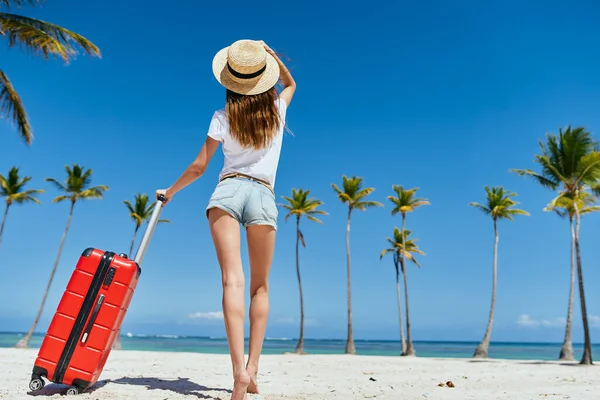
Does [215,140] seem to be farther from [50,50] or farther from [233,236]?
[50,50]

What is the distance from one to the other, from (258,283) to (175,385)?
1309 millimetres

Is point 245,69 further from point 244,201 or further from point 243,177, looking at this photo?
point 244,201

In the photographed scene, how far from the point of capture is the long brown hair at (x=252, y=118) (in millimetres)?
3295

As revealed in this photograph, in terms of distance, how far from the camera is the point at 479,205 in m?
28.7

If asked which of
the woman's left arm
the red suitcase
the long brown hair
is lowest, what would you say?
the red suitcase

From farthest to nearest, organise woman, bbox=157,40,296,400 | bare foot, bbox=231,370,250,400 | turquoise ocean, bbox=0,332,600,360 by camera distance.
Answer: turquoise ocean, bbox=0,332,600,360 < woman, bbox=157,40,296,400 < bare foot, bbox=231,370,250,400

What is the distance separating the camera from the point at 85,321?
10.7ft

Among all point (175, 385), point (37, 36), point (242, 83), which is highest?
point (37, 36)

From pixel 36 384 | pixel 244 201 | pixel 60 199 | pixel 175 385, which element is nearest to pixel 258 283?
pixel 244 201

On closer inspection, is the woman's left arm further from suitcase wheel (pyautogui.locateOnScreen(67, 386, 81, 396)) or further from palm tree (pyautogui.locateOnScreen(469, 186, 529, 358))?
palm tree (pyautogui.locateOnScreen(469, 186, 529, 358))

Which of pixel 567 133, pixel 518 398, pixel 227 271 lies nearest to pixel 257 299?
pixel 227 271

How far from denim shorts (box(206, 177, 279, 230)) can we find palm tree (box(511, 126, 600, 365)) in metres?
17.8

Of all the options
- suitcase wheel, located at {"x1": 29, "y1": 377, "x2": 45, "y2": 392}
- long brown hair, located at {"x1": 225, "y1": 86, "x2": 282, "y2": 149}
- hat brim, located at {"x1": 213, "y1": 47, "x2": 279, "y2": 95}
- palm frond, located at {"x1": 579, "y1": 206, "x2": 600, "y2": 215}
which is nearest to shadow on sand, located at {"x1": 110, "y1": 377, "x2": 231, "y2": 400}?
suitcase wheel, located at {"x1": 29, "y1": 377, "x2": 45, "y2": 392}

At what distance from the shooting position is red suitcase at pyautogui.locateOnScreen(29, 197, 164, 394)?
10.5 ft
